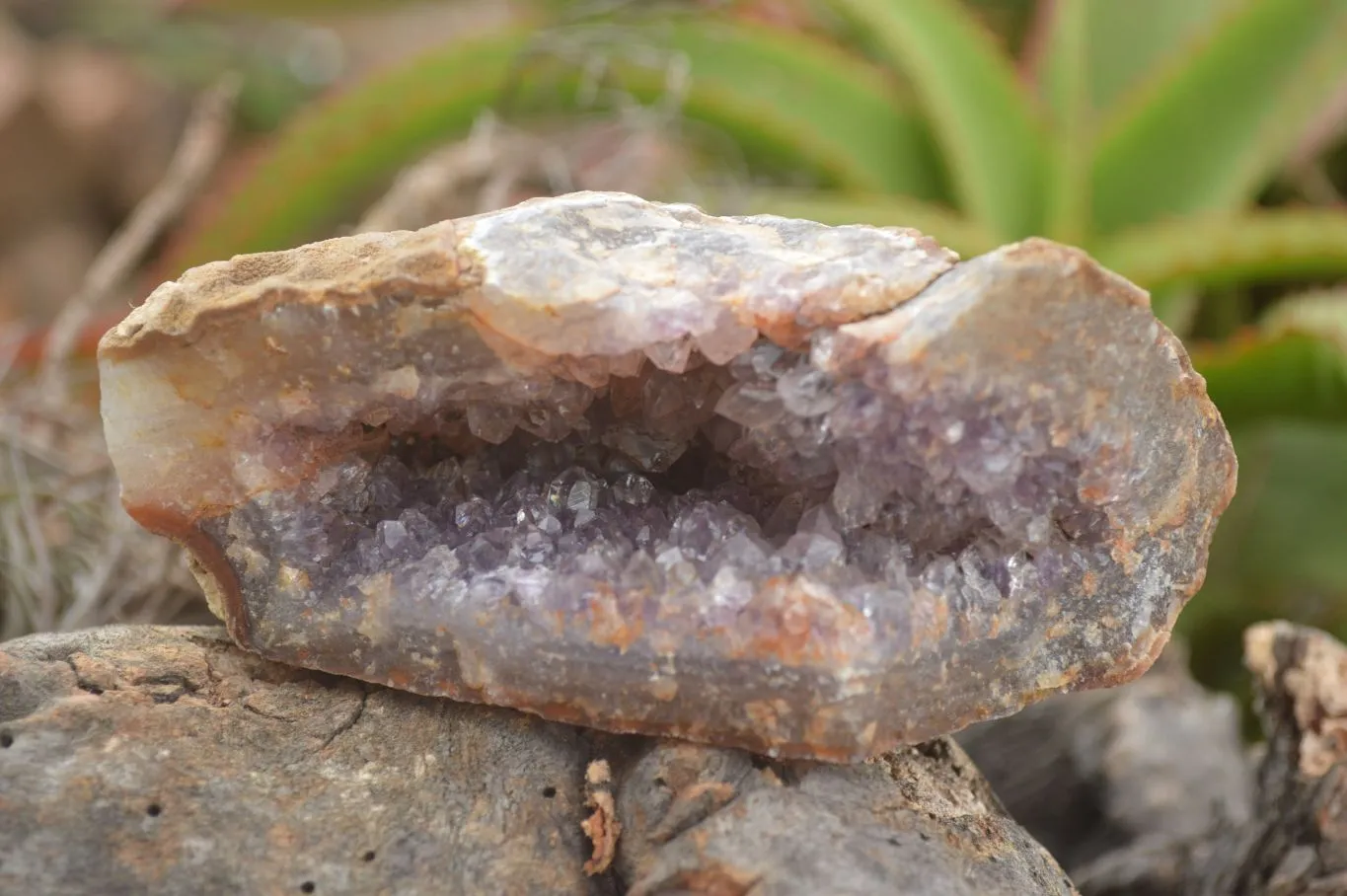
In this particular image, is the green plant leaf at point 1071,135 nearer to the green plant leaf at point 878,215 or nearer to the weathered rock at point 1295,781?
the green plant leaf at point 878,215

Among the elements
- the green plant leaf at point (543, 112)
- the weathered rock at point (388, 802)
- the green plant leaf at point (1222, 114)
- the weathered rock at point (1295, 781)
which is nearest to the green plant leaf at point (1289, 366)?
the green plant leaf at point (1222, 114)

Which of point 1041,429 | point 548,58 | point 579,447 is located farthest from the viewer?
point 548,58

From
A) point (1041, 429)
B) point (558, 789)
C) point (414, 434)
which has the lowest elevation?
point (558, 789)

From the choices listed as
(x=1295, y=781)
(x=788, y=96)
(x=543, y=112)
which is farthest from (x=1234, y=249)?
(x=543, y=112)

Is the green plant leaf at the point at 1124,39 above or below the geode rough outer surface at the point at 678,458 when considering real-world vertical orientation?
below

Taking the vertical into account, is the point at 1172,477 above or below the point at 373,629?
above

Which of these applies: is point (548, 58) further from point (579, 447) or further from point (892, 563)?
point (892, 563)

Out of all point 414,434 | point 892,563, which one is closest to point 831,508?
point 892,563
